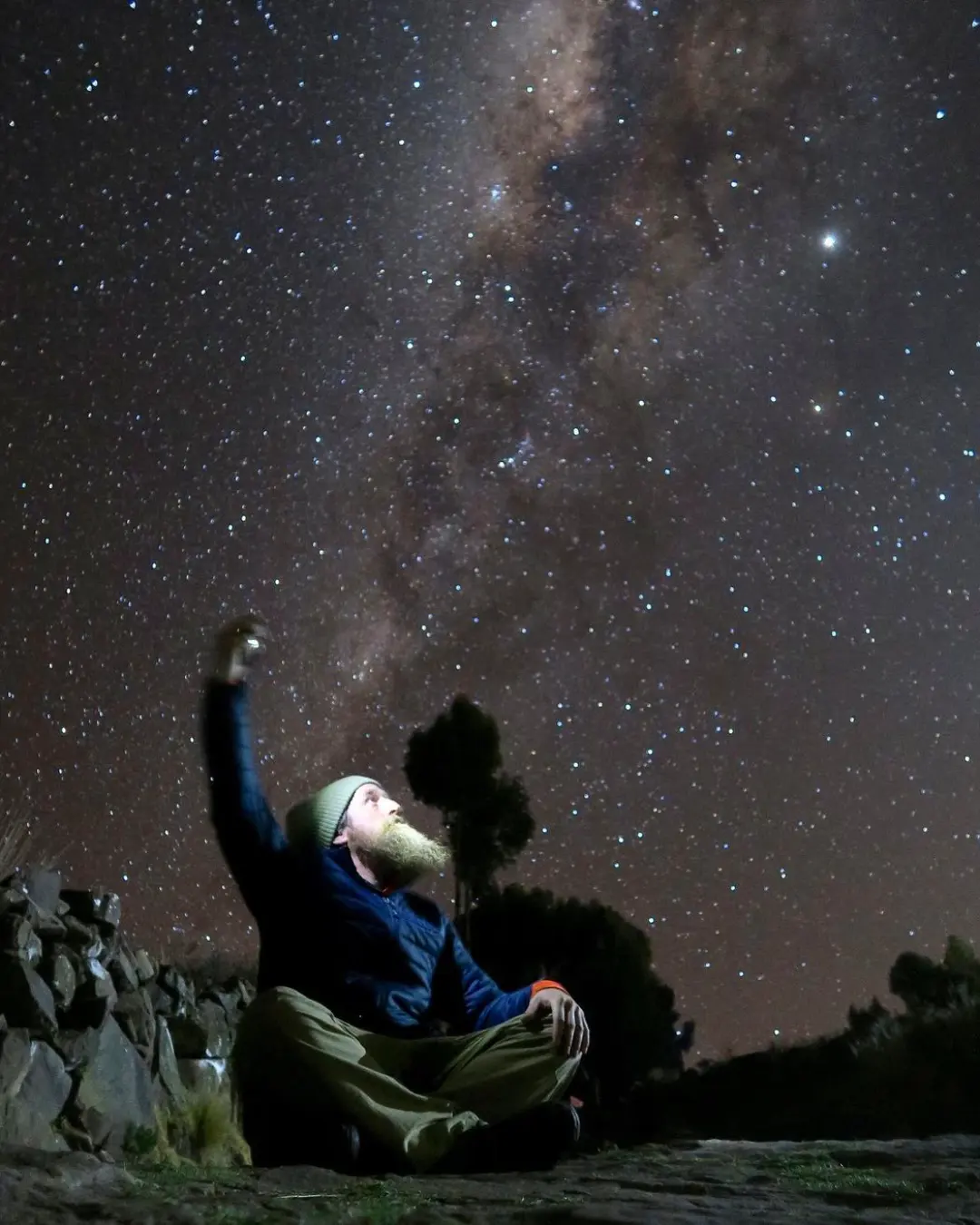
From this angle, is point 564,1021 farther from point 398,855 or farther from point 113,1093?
point 113,1093

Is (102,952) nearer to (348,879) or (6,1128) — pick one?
(6,1128)

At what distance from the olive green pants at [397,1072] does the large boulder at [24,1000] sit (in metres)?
3.20

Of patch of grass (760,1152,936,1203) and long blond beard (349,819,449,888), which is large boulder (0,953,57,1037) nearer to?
long blond beard (349,819,449,888)

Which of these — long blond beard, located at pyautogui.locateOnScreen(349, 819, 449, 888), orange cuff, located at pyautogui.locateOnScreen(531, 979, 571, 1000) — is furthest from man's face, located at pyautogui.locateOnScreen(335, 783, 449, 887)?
orange cuff, located at pyautogui.locateOnScreen(531, 979, 571, 1000)

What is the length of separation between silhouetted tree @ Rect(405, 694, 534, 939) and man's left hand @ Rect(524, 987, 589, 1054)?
44.0ft

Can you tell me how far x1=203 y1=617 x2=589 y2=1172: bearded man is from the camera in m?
2.71

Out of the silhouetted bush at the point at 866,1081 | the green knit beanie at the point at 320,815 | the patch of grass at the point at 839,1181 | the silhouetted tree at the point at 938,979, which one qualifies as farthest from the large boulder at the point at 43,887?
the silhouetted tree at the point at 938,979

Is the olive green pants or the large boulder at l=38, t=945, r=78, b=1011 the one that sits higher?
the large boulder at l=38, t=945, r=78, b=1011

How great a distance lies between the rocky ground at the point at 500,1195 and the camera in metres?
1.63

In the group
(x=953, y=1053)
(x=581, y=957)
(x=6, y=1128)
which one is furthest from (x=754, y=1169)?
(x=581, y=957)

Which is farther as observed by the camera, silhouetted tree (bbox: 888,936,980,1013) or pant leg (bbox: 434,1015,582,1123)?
silhouetted tree (bbox: 888,936,980,1013)

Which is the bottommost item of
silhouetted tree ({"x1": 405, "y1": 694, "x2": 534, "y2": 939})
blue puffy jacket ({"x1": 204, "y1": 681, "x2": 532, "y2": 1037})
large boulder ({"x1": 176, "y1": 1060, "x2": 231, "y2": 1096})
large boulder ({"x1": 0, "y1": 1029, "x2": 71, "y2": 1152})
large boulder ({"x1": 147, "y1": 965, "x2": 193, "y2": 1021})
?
large boulder ({"x1": 176, "y1": 1060, "x2": 231, "y2": 1096})

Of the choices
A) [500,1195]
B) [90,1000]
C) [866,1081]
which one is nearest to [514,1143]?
[500,1195]

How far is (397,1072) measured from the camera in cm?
305
